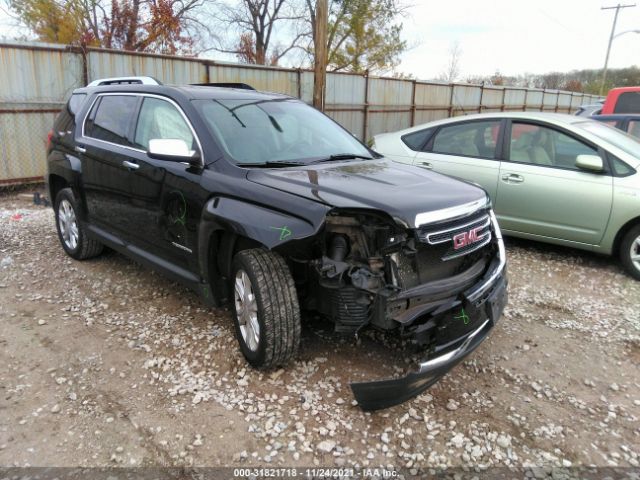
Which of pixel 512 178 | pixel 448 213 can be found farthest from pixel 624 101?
pixel 448 213

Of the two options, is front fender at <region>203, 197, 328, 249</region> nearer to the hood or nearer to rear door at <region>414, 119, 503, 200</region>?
the hood

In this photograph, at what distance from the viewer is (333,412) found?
9.19 ft

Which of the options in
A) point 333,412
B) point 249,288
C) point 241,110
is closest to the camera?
point 333,412

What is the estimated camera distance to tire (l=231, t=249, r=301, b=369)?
9.32 feet

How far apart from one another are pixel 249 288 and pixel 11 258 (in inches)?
135

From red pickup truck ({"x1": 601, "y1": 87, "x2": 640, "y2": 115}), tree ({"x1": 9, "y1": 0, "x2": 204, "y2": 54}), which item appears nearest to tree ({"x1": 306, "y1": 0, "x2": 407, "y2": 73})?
tree ({"x1": 9, "y1": 0, "x2": 204, "y2": 54})

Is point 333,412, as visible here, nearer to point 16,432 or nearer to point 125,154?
point 16,432

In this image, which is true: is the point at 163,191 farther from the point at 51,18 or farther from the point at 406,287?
the point at 51,18

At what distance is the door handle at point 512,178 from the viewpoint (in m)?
5.39

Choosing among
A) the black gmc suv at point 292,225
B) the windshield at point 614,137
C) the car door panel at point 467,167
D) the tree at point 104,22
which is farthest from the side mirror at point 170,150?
the tree at point 104,22

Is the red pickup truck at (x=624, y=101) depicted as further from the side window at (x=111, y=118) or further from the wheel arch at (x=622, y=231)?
the side window at (x=111, y=118)

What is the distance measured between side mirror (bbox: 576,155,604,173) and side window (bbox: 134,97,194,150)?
12.7 feet

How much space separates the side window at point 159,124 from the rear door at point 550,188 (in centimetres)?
361

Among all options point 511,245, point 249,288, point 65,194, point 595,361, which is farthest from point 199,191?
point 511,245
